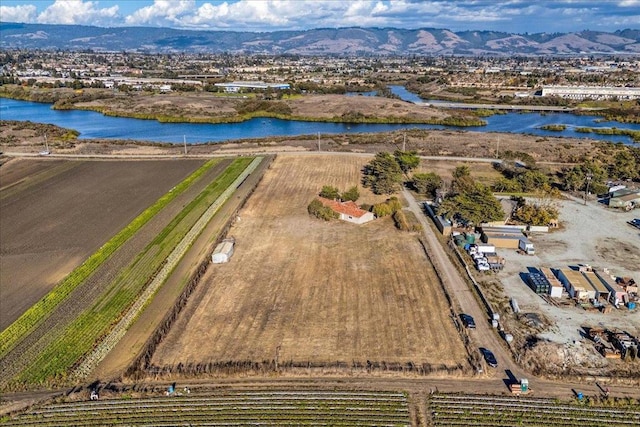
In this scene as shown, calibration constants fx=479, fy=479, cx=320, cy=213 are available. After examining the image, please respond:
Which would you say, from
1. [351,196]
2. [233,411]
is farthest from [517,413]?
[351,196]

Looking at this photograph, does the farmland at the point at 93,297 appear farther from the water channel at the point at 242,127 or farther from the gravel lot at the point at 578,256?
the water channel at the point at 242,127

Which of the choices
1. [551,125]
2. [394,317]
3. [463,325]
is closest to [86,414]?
[394,317]

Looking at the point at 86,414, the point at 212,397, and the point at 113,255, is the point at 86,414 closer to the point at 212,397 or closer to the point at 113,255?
the point at 212,397

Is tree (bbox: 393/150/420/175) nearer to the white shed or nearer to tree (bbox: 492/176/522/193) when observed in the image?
tree (bbox: 492/176/522/193)

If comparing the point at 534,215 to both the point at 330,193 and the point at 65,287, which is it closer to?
the point at 330,193

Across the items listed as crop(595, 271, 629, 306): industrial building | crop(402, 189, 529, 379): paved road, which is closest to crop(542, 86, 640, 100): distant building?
crop(402, 189, 529, 379): paved road

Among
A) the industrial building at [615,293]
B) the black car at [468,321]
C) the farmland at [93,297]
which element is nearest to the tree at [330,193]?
the farmland at [93,297]
